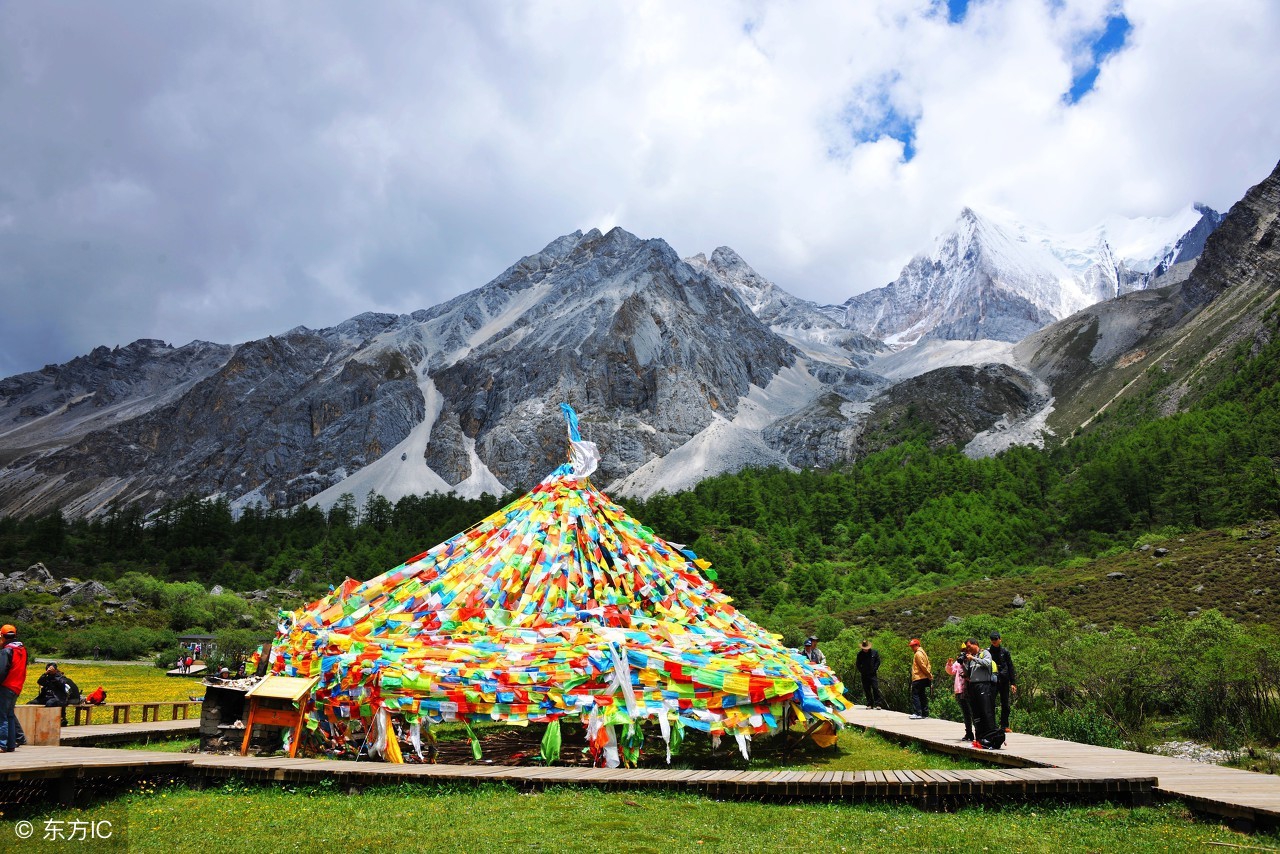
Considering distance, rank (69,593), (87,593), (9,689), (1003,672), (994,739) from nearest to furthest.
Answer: (9,689), (994,739), (1003,672), (87,593), (69,593)

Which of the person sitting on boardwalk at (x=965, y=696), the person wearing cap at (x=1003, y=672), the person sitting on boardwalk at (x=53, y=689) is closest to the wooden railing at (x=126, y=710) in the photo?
the person sitting on boardwalk at (x=53, y=689)

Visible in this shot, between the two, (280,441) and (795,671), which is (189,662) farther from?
(280,441)

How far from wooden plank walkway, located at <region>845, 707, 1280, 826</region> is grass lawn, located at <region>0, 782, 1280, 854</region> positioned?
20 centimetres

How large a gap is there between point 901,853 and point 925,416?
113985 mm

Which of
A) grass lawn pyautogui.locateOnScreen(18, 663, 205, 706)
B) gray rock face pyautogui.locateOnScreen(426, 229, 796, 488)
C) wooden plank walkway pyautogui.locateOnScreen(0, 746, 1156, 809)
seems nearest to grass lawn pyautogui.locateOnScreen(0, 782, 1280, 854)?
wooden plank walkway pyautogui.locateOnScreen(0, 746, 1156, 809)

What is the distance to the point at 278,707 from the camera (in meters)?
11.0

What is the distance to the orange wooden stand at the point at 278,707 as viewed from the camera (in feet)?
35.1

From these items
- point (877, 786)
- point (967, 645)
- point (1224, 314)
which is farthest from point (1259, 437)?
point (877, 786)

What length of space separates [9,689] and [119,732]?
4.46 metres

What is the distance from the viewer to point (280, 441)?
460 ft

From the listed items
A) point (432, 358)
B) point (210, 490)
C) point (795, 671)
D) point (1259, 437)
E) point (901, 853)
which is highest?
point (432, 358)

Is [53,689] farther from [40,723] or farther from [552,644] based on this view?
[552,644]

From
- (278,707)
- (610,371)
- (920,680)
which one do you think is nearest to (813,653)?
Answer: (920,680)

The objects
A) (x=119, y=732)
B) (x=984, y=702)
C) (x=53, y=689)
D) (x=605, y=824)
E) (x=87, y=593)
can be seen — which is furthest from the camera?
(x=87, y=593)
